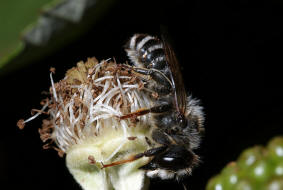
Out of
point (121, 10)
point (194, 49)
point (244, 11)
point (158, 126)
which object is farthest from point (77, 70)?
point (244, 11)

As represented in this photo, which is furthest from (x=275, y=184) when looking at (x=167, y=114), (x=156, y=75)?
(x=156, y=75)

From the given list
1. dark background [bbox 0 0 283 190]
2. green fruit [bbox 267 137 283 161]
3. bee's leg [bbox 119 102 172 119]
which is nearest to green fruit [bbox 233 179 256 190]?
green fruit [bbox 267 137 283 161]

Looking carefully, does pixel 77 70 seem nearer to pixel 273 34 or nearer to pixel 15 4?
pixel 15 4

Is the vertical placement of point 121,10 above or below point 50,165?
above

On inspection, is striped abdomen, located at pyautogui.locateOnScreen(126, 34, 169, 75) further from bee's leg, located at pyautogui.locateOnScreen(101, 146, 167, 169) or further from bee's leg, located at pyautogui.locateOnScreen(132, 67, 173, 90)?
bee's leg, located at pyautogui.locateOnScreen(101, 146, 167, 169)

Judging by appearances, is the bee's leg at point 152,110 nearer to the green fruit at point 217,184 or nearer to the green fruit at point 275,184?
the green fruit at point 217,184

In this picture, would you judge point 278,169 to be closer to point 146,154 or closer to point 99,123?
point 146,154

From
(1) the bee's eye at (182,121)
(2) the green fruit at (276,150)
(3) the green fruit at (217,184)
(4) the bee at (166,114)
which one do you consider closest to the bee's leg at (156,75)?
(4) the bee at (166,114)

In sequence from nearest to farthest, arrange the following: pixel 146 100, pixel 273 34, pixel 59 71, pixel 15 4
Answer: pixel 15 4 → pixel 146 100 → pixel 59 71 → pixel 273 34
